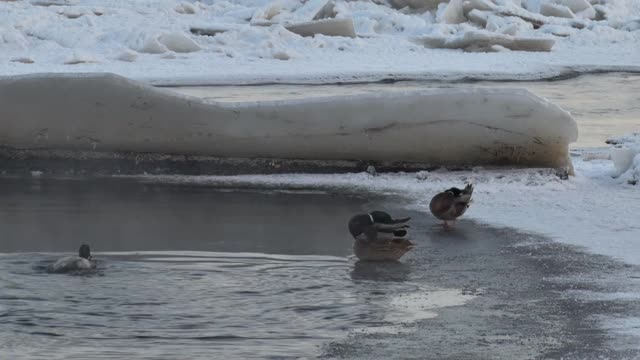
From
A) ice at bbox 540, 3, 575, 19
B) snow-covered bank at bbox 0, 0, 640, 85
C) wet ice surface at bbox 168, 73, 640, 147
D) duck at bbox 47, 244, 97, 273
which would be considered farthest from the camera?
ice at bbox 540, 3, 575, 19

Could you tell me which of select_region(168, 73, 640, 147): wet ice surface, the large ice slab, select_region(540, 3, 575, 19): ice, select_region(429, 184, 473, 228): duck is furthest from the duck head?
select_region(540, 3, 575, 19): ice

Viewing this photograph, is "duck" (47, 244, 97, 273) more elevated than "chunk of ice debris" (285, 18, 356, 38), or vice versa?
"chunk of ice debris" (285, 18, 356, 38)

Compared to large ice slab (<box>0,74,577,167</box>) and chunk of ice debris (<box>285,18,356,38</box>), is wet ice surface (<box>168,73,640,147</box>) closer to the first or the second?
large ice slab (<box>0,74,577,167</box>)

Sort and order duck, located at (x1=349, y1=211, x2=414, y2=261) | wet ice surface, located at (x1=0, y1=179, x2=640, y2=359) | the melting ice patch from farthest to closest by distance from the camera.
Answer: duck, located at (x1=349, y1=211, x2=414, y2=261), the melting ice patch, wet ice surface, located at (x1=0, y1=179, x2=640, y2=359)

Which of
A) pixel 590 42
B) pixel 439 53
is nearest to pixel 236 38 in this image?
pixel 439 53

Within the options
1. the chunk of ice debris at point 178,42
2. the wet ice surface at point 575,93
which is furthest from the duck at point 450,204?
the chunk of ice debris at point 178,42

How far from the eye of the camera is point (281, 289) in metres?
6.87

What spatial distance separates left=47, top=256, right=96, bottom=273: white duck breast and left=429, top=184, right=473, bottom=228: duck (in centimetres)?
239

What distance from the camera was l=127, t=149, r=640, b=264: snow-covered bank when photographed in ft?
28.0

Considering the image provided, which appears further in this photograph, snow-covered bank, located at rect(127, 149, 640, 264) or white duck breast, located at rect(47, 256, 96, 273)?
snow-covered bank, located at rect(127, 149, 640, 264)

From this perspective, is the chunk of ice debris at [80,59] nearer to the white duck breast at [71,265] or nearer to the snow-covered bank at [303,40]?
the snow-covered bank at [303,40]

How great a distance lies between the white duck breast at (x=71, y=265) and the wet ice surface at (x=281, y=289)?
0.21 ft

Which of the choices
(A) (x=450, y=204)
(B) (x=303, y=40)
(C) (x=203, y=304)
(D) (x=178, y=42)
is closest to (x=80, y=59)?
(D) (x=178, y=42)

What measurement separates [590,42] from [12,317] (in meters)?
21.6
